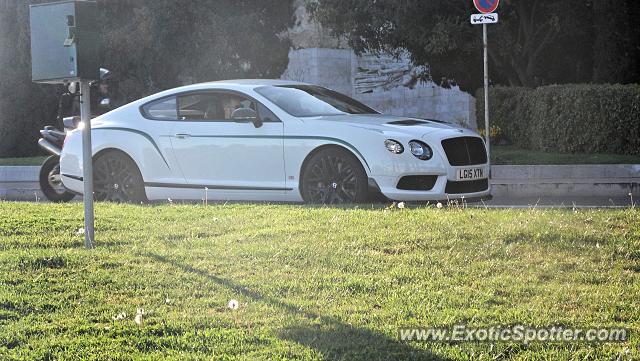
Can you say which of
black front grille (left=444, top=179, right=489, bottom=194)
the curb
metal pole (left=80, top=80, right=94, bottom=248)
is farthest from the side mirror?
the curb

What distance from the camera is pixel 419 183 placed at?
32.6ft

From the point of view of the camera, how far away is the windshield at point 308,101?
1088cm

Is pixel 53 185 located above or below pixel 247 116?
below

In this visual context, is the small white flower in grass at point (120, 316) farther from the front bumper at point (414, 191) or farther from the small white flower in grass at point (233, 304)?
the front bumper at point (414, 191)

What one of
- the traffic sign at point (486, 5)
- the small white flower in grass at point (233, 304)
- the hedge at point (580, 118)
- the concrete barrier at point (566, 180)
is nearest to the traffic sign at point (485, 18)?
the traffic sign at point (486, 5)

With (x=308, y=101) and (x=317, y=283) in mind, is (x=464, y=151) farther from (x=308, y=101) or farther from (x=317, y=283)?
(x=317, y=283)

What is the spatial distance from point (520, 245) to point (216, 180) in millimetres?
5038

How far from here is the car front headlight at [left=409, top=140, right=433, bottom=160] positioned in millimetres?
9906

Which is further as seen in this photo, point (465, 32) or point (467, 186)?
point (465, 32)

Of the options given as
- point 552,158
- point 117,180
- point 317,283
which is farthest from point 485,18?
point 317,283

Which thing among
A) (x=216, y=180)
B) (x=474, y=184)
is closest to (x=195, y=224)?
(x=216, y=180)

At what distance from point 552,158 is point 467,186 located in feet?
21.9

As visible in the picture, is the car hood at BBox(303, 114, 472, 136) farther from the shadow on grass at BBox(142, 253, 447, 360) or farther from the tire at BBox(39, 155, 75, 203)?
the shadow on grass at BBox(142, 253, 447, 360)

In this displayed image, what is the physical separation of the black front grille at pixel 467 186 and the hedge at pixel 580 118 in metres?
6.48
